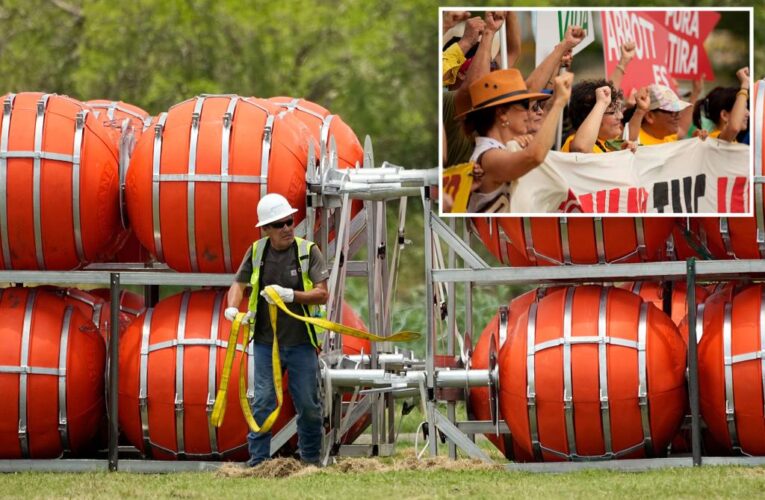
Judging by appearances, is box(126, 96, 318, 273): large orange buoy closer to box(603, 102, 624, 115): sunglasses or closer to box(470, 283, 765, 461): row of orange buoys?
box(470, 283, 765, 461): row of orange buoys

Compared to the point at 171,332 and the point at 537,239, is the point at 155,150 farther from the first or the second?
the point at 537,239

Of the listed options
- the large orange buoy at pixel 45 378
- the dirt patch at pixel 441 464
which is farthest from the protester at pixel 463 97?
the large orange buoy at pixel 45 378

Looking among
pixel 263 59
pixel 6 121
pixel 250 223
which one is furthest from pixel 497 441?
pixel 263 59

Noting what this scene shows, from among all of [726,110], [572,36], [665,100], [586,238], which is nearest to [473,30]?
[572,36]

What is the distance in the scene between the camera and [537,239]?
1208cm

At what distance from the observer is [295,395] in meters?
12.1

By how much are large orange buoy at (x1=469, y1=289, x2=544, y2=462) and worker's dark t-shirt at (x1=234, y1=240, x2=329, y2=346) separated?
1.39 meters

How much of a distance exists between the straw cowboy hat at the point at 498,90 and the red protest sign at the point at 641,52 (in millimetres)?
556

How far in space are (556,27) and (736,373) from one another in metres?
2.69

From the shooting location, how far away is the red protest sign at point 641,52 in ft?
39.0

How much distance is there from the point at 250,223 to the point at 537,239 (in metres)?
2.07

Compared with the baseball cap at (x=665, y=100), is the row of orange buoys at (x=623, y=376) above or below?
below

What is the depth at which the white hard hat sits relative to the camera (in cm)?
1177

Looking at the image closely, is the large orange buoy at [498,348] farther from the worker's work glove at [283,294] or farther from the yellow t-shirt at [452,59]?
the yellow t-shirt at [452,59]
